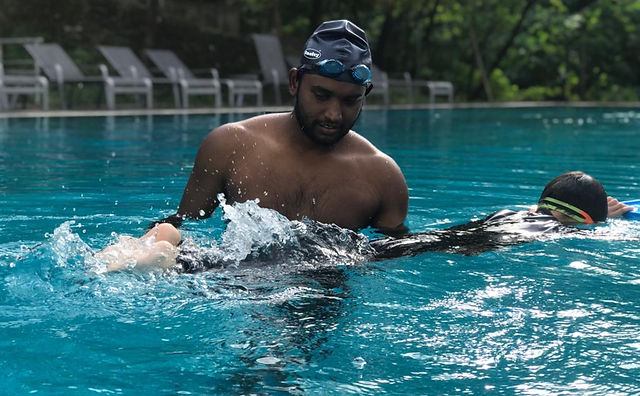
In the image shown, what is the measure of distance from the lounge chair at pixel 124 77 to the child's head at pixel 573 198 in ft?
38.8

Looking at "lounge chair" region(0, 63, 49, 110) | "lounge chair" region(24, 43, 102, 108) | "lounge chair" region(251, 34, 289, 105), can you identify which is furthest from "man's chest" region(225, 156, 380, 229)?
"lounge chair" region(251, 34, 289, 105)

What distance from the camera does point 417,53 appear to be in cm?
2308

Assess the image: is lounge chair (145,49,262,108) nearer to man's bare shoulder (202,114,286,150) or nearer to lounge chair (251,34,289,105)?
lounge chair (251,34,289,105)

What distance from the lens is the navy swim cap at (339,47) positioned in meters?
3.62

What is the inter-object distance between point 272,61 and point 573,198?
48.1ft

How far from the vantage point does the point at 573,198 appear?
4.88 m

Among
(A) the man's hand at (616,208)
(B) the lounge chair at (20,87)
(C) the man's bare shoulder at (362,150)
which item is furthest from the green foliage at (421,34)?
(C) the man's bare shoulder at (362,150)

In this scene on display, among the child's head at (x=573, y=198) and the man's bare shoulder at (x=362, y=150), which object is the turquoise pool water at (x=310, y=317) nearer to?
the child's head at (x=573, y=198)

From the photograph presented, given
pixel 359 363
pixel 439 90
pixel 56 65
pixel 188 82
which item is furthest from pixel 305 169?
pixel 439 90

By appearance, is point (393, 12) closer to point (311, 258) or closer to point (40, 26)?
point (40, 26)

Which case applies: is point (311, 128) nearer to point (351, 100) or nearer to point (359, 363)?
point (351, 100)

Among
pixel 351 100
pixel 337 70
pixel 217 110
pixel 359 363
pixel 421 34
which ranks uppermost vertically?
pixel 421 34

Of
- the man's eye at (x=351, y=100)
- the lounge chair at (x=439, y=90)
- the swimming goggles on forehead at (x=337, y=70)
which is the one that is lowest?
the lounge chair at (x=439, y=90)

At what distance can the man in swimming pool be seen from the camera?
12.3ft
